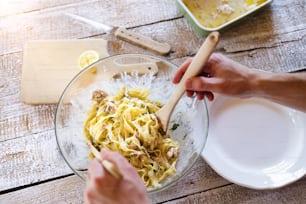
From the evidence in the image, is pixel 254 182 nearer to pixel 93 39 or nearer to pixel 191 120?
pixel 191 120

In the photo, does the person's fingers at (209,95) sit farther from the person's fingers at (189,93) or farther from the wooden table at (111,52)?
the wooden table at (111,52)

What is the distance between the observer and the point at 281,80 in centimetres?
93

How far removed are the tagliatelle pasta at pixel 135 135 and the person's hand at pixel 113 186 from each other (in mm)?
162

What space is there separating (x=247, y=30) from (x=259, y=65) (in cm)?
13

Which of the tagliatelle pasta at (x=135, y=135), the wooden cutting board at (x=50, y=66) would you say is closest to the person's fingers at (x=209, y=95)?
the tagliatelle pasta at (x=135, y=135)

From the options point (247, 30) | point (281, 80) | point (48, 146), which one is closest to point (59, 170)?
point (48, 146)

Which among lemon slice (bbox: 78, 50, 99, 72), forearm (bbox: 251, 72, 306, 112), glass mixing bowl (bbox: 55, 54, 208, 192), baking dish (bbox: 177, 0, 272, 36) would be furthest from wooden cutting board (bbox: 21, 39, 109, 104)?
forearm (bbox: 251, 72, 306, 112)

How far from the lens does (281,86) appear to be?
0.93 m

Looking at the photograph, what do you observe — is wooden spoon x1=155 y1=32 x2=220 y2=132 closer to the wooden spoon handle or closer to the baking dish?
the wooden spoon handle

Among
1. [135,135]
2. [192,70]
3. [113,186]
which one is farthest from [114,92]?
[113,186]

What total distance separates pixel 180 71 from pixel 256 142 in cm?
28

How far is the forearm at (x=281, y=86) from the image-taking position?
93 centimetres

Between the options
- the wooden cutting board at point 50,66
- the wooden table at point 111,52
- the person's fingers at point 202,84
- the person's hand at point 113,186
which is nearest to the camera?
the person's hand at point 113,186

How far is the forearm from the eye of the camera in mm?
929
